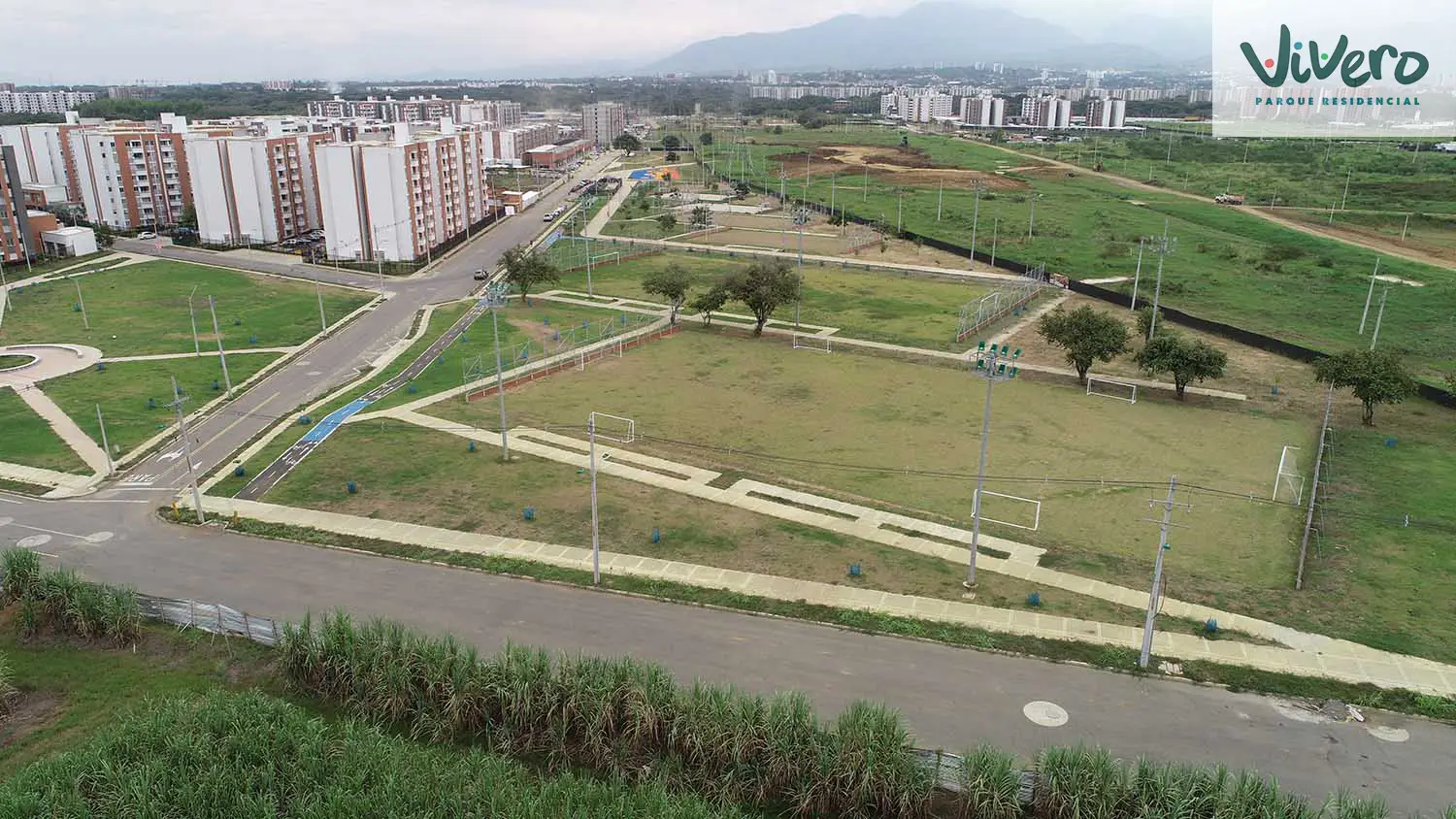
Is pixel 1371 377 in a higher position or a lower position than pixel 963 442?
higher

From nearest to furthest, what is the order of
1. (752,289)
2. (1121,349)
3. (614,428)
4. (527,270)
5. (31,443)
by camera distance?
(31,443) → (614,428) → (1121,349) → (752,289) → (527,270)

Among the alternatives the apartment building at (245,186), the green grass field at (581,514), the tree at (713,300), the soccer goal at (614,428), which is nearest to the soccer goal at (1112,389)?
the green grass field at (581,514)

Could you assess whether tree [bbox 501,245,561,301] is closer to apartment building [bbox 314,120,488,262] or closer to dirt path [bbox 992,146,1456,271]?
apartment building [bbox 314,120,488,262]

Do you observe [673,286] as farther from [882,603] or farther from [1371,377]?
[1371,377]

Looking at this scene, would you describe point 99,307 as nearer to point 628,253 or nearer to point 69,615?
point 628,253

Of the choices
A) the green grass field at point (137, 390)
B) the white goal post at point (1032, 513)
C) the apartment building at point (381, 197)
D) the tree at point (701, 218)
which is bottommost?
the white goal post at point (1032, 513)

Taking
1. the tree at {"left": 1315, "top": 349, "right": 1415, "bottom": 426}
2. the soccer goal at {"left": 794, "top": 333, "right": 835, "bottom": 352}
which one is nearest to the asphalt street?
the tree at {"left": 1315, "top": 349, "right": 1415, "bottom": 426}

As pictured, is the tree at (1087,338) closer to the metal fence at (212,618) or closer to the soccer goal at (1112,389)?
the soccer goal at (1112,389)

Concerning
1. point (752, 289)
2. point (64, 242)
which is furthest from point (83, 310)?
point (752, 289)

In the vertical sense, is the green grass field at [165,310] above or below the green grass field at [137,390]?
above
